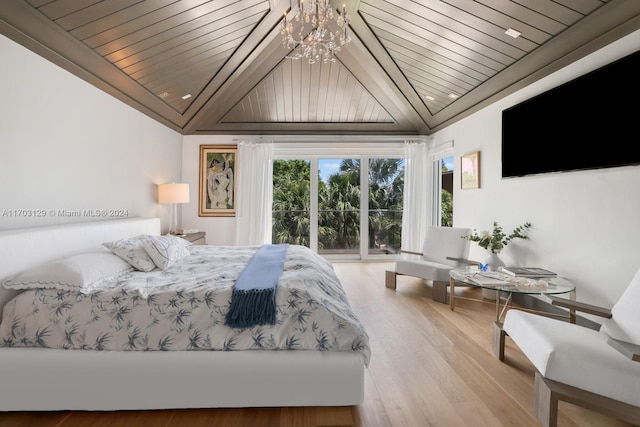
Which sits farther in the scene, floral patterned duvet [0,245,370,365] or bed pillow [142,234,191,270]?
bed pillow [142,234,191,270]

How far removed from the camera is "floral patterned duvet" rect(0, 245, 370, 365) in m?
1.92

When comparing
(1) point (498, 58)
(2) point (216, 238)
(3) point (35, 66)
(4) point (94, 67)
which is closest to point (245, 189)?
(2) point (216, 238)

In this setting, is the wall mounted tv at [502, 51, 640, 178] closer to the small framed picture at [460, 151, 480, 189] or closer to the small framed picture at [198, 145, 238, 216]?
the small framed picture at [460, 151, 480, 189]

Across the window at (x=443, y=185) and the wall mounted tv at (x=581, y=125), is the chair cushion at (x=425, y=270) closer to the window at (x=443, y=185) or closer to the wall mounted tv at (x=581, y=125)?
the wall mounted tv at (x=581, y=125)

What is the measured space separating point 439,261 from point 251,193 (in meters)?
3.23

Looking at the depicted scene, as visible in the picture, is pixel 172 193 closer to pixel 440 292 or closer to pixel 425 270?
pixel 425 270

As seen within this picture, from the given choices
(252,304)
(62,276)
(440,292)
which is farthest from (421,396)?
(62,276)

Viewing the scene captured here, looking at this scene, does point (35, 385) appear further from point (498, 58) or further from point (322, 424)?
point (498, 58)

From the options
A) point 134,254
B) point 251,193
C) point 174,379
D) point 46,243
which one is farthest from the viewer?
point 251,193

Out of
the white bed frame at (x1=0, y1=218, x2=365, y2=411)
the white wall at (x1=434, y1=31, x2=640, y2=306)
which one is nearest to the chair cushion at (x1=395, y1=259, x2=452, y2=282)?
the white wall at (x1=434, y1=31, x2=640, y2=306)

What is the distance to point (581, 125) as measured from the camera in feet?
9.23

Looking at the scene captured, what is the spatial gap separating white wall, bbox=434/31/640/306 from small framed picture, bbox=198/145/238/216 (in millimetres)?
3966

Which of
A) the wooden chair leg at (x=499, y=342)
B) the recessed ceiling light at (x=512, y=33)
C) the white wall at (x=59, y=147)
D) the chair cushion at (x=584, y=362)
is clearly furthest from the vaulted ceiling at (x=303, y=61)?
the wooden chair leg at (x=499, y=342)

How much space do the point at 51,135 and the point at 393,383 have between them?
322 cm
